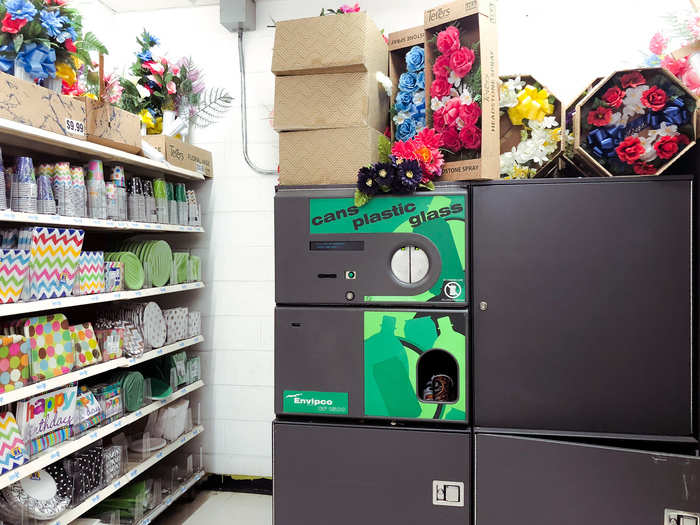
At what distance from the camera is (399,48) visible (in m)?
2.27

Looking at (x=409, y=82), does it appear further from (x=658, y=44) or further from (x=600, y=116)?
(x=658, y=44)

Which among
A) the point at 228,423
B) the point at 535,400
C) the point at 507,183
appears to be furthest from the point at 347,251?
the point at 228,423

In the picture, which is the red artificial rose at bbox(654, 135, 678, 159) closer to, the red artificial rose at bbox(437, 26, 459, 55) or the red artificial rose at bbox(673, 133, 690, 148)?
the red artificial rose at bbox(673, 133, 690, 148)

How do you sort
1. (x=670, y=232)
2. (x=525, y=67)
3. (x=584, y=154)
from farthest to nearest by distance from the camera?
1. (x=525, y=67)
2. (x=584, y=154)
3. (x=670, y=232)

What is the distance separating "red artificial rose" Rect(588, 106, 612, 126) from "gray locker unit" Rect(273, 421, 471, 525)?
3.86 feet

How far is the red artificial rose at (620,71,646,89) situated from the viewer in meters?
1.87

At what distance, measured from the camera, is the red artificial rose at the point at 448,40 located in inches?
76.4

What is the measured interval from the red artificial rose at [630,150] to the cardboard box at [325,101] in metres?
0.89

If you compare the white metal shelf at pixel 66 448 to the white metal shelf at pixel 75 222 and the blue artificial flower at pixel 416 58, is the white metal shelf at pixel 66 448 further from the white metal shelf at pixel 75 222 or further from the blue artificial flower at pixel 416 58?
the blue artificial flower at pixel 416 58

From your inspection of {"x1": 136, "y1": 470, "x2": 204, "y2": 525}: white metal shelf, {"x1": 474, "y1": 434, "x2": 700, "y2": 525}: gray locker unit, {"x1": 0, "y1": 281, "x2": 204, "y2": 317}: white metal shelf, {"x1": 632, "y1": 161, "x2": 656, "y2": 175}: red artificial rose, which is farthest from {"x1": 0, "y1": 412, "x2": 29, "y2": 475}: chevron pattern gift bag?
{"x1": 632, "y1": 161, "x2": 656, "y2": 175}: red artificial rose

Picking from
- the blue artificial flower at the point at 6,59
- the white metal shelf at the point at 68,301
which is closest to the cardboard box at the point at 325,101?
the blue artificial flower at the point at 6,59

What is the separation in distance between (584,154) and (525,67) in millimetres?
1072

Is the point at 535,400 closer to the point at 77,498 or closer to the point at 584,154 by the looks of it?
the point at 584,154

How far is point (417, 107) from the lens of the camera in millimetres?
2184
